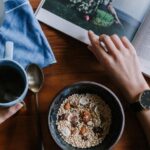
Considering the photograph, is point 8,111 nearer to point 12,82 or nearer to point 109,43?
point 12,82

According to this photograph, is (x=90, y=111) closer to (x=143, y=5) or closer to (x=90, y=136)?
(x=90, y=136)

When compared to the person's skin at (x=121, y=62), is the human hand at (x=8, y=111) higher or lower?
lower

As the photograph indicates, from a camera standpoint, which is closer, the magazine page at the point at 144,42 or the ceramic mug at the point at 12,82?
the ceramic mug at the point at 12,82

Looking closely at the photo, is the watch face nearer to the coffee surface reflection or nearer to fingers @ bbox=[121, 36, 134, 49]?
fingers @ bbox=[121, 36, 134, 49]

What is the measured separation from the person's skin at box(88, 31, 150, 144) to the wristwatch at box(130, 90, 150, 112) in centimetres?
1

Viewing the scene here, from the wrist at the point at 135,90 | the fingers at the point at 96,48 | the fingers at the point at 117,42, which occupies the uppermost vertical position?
the fingers at the point at 117,42

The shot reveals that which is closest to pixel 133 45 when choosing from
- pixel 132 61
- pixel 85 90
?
pixel 132 61

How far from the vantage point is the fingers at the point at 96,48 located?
2.63ft

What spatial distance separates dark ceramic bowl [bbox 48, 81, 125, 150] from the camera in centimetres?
73

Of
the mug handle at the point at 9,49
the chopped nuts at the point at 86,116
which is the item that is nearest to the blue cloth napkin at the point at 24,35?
the mug handle at the point at 9,49

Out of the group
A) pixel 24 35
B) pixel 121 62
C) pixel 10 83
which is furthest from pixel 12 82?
pixel 121 62

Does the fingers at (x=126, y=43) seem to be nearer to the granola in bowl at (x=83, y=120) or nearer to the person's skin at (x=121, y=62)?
the person's skin at (x=121, y=62)

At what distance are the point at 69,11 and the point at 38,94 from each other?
18cm

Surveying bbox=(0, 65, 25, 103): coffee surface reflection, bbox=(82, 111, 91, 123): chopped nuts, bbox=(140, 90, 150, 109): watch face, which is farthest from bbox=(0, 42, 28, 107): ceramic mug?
bbox=(140, 90, 150, 109): watch face
